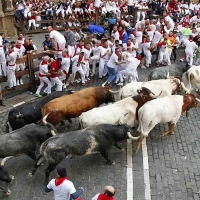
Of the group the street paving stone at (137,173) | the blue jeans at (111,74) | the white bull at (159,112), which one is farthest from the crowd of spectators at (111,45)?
the street paving stone at (137,173)

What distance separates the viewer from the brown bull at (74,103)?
893cm

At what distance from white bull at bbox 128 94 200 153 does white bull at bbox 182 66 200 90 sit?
242 cm

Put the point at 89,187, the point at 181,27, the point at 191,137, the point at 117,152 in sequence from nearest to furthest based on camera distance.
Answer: the point at 89,187 < the point at 117,152 < the point at 191,137 < the point at 181,27

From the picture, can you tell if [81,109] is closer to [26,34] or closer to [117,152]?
[117,152]

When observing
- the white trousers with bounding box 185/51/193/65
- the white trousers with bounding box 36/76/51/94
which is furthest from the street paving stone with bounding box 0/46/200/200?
the white trousers with bounding box 185/51/193/65

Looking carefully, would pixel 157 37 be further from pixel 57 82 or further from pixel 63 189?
pixel 63 189

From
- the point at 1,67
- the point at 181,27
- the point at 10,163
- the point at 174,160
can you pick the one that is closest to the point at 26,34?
the point at 1,67

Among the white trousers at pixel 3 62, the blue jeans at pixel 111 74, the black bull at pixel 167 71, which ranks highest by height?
the white trousers at pixel 3 62

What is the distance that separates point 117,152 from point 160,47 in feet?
26.6

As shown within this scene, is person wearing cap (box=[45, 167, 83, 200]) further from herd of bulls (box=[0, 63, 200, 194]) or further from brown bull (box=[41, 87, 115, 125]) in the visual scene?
brown bull (box=[41, 87, 115, 125])

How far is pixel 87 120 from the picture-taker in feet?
28.0

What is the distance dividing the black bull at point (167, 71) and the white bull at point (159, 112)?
8.69ft

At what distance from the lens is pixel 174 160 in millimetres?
8711

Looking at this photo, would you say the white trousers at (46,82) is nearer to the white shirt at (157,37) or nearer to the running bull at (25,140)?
the running bull at (25,140)
